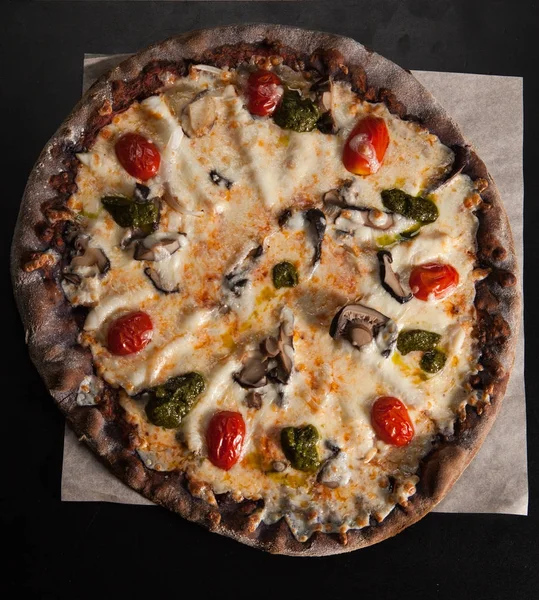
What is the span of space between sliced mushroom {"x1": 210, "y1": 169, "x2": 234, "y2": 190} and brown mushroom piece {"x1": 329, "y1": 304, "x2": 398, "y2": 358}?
1030mm

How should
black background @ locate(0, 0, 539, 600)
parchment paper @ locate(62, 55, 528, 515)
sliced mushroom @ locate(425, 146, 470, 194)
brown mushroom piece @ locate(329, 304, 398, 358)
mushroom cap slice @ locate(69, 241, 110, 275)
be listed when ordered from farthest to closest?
black background @ locate(0, 0, 539, 600) < parchment paper @ locate(62, 55, 528, 515) < sliced mushroom @ locate(425, 146, 470, 194) < mushroom cap slice @ locate(69, 241, 110, 275) < brown mushroom piece @ locate(329, 304, 398, 358)

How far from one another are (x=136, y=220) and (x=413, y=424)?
6.97ft

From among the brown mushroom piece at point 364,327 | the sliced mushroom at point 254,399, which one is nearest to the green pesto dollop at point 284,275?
the brown mushroom piece at point 364,327

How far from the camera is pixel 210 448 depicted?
373 centimetres

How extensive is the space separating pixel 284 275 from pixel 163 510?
189cm

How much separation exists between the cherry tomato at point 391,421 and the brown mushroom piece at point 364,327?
0.30 m

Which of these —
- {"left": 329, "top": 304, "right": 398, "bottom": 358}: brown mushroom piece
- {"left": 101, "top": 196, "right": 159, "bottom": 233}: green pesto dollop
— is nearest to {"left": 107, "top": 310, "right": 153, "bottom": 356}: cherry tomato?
{"left": 101, "top": 196, "right": 159, "bottom": 233}: green pesto dollop

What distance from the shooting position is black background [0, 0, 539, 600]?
14.2 feet

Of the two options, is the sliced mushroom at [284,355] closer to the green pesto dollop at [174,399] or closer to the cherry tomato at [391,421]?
the green pesto dollop at [174,399]

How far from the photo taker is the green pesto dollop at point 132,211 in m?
3.73

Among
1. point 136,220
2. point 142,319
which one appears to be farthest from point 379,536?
point 136,220

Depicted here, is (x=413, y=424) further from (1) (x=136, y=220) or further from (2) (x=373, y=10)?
(2) (x=373, y=10)

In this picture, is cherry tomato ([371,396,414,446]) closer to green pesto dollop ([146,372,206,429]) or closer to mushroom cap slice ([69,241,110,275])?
green pesto dollop ([146,372,206,429])

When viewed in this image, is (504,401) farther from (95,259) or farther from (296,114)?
(95,259)
